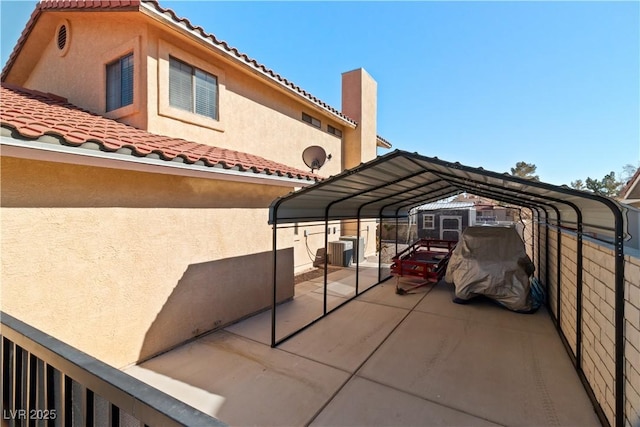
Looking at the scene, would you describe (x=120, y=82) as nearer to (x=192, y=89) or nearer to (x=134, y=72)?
(x=134, y=72)

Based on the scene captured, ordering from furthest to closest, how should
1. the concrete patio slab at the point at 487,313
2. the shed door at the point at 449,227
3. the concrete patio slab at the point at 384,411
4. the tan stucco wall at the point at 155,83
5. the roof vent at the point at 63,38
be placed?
the shed door at the point at 449,227, the roof vent at the point at 63,38, the concrete patio slab at the point at 487,313, the tan stucco wall at the point at 155,83, the concrete patio slab at the point at 384,411

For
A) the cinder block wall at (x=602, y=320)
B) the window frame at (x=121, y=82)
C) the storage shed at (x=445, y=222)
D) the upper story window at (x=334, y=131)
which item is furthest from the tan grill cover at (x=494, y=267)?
the storage shed at (x=445, y=222)

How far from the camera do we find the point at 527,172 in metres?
37.4

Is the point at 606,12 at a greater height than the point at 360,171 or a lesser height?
greater

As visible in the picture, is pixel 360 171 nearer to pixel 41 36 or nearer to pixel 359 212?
pixel 359 212

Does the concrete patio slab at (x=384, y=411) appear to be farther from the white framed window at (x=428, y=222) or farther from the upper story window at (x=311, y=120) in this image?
the white framed window at (x=428, y=222)

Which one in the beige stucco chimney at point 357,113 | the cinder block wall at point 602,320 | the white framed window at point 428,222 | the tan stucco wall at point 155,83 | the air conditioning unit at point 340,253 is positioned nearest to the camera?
the cinder block wall at point 602,320

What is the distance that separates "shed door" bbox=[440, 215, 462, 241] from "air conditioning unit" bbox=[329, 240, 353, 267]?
12.1 metres

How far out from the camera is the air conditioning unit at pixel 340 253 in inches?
447

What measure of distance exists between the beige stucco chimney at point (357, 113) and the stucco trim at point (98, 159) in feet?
29.5

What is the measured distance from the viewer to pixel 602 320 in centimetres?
338

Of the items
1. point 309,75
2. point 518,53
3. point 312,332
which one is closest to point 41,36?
point 309,75

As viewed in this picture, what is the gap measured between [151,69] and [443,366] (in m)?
7.47

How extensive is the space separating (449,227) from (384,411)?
64.4 feet
